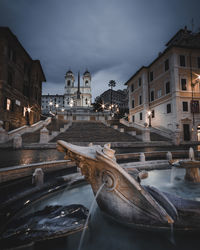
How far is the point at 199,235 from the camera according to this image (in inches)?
88.7

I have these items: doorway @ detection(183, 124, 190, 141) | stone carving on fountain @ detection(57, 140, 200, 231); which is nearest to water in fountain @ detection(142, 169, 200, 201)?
stone carving on fountain @ detection(57, 140, 200, 231)

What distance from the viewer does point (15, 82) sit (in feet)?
72.7

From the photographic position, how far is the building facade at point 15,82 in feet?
63.3

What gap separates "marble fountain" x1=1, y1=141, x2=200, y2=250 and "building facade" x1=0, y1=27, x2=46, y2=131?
21034 mm

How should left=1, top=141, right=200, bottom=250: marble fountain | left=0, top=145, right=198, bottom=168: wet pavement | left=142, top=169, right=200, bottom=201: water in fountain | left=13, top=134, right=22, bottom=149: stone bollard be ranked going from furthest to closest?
left=13, top=134, right=22, bottom=149: stone bollard < left=0, top=145, right=198, bottom=168: wet pavement < left=142, top=169, right=200, bottom=201: water in fountain < left=1, top=141, right=200, bottom=250: marble fountain

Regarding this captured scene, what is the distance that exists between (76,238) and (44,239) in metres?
0.53

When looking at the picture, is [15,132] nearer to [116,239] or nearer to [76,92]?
[116,239]

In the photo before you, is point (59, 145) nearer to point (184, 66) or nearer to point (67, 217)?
point (67, 217)

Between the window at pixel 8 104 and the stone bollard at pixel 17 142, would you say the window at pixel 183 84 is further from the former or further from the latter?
the window at pixel 8 104

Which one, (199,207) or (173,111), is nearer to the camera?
(199,207)

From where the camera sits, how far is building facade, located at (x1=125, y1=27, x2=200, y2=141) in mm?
21250

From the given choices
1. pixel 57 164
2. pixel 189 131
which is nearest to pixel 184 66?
pixel 189 131

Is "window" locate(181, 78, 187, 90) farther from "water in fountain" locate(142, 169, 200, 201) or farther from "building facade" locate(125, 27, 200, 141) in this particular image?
"water in fountain" locate(142, 169, 200, 201)

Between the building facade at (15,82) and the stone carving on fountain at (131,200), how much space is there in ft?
69.3
